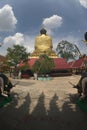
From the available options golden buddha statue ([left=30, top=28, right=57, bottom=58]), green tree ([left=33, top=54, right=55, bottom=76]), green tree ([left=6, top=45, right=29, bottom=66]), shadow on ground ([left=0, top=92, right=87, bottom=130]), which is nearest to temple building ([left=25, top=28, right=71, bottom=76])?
golden buddha statue ([left=30, top=28, right=57, bottom=58])

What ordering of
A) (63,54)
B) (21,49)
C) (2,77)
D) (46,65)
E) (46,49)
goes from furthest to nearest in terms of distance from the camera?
(63,54) → (46,49) → (21,49) → (46,65) → (2,77)

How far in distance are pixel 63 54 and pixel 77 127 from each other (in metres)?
52.4

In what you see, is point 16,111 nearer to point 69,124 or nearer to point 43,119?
point 43,119

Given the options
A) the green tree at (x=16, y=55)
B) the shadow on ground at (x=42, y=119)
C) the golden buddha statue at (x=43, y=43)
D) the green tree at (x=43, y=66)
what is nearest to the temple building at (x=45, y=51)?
the golden buddha statue at (x=43, y=43)

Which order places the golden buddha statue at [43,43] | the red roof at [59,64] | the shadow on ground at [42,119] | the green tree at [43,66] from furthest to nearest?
the golden buddha statue at [43,43], the red roof at [59,64], the green tree at [43,66], the shadow on ground at [42,119]

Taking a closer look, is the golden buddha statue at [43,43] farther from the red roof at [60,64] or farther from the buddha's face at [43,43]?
the red roof at [60,64]

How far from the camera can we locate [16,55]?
39500 mm

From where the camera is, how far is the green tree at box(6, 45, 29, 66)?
129 ft

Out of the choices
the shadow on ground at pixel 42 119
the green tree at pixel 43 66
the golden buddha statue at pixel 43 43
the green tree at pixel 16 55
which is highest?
the golden buddha statue at pixel 43 43

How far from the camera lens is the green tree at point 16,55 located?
129ft

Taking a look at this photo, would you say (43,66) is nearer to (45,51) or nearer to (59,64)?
(59,64)

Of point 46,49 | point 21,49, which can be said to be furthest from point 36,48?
point 21,49

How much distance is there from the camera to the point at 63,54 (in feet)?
200

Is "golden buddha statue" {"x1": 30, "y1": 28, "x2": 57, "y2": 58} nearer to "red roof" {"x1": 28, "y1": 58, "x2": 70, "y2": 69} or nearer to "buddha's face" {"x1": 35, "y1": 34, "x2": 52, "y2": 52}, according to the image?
"buddha's face" {"x1": 35, "y1": 34, "x2": 52, "y2": 52}
